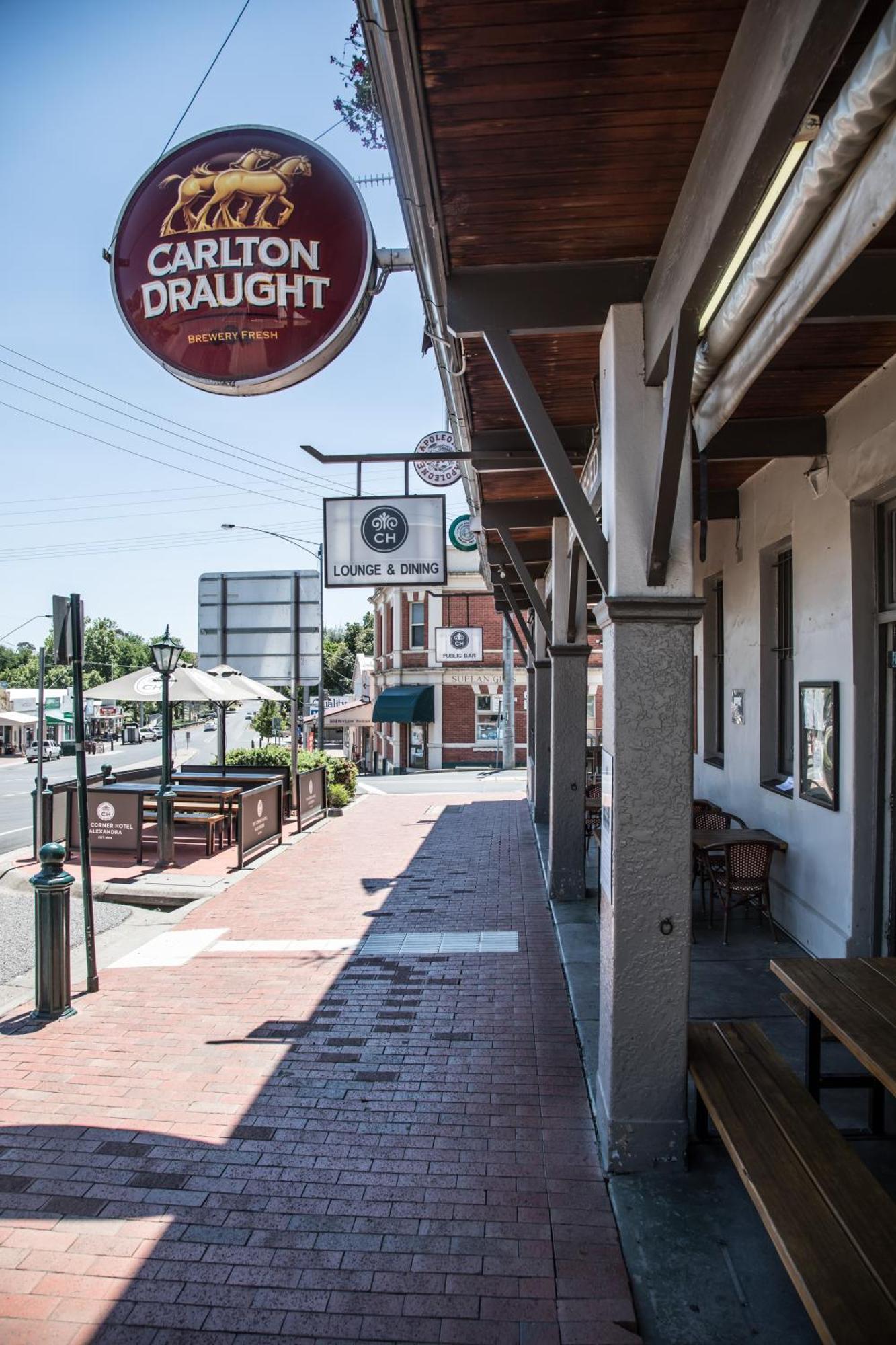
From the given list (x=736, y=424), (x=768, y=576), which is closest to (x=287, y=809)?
(x=768, y=576)

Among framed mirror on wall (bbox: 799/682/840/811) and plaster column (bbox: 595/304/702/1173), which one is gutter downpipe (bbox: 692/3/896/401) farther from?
framed mirror on wall (bbox: 799/682/840/811)

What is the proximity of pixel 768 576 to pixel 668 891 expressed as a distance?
16.5ft

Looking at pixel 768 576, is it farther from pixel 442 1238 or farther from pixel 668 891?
pixel 442 1238

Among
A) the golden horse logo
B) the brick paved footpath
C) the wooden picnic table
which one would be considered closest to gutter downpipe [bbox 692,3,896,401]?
the golden horse logo

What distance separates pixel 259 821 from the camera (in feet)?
40.1

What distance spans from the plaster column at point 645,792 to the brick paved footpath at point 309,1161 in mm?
459

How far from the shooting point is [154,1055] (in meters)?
5.24

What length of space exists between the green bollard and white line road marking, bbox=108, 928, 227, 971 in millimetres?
1139

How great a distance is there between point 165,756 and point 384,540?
4.77 m

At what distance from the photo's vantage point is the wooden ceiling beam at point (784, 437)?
6176 millimetres

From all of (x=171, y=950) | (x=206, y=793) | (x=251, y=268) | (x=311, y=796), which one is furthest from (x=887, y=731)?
(x=311, y=796)

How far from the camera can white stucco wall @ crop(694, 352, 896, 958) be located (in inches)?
223

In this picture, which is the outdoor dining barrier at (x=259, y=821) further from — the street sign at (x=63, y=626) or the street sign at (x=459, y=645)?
the street sign at (x=459, y=645)

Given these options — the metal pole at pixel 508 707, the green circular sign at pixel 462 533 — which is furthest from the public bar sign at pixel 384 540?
the metal pole at pixel 508 707
